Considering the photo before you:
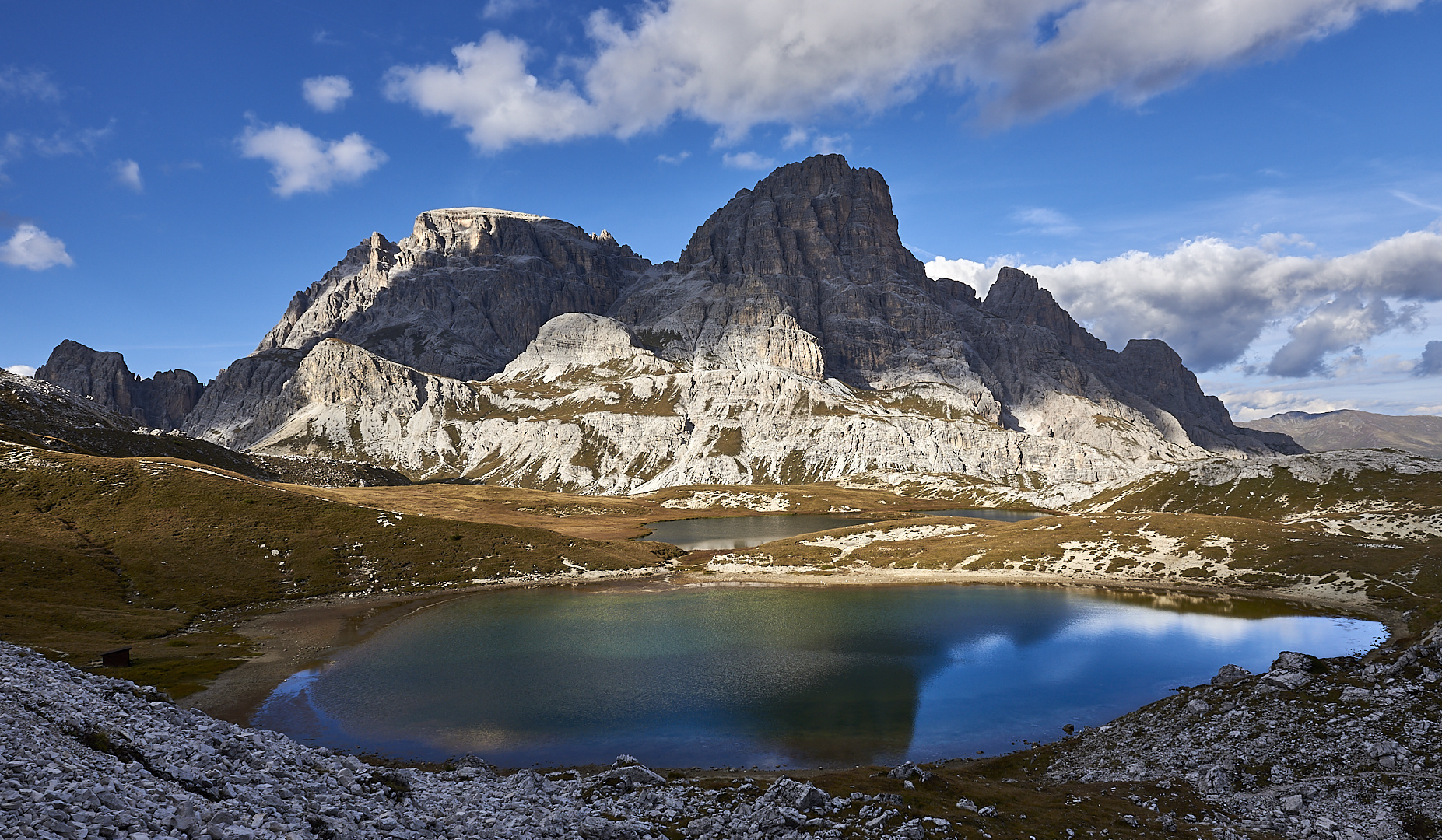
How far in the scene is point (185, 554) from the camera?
303 feet

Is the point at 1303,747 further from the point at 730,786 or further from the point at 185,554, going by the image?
the point at 185,554

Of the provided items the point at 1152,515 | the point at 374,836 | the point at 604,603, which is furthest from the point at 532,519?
the point at 374,836

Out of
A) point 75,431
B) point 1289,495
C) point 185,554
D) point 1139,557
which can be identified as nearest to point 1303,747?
point 1139,557

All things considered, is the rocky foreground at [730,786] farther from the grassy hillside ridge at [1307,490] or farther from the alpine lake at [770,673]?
the grassy hillside ridge at [1307,490]

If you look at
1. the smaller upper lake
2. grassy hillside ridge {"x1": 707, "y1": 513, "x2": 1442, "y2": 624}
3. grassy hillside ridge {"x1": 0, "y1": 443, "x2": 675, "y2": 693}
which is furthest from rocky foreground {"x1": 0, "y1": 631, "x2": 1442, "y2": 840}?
the smaller upper lake

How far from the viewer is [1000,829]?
2547 centimetres

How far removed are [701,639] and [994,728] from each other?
3150 centimetres

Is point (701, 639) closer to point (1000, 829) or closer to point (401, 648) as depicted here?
point (401, 648)

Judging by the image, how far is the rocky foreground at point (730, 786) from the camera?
717 inches

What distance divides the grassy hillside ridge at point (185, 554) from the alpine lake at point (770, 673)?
54.7 ft

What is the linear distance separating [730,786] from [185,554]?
94699 millimetres

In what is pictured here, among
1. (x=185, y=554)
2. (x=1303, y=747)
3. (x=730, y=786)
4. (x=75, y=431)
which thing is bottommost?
(x=730, y=786)

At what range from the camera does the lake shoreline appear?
56.3 m

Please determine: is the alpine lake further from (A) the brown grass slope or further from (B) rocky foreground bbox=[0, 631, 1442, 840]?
(A) the brown grass slope
